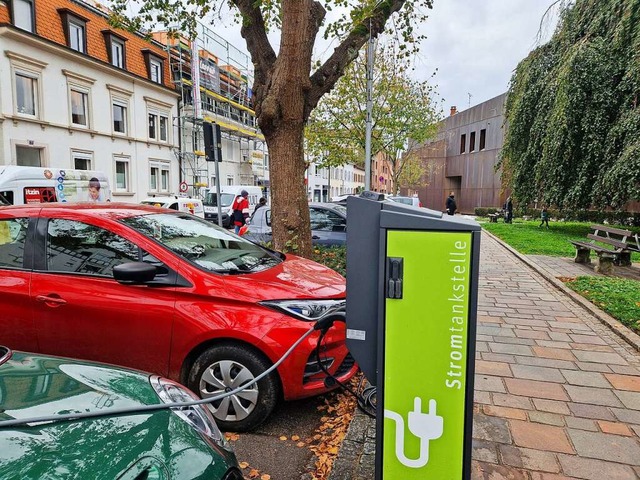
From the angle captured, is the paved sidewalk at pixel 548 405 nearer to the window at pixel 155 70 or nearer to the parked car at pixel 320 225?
the parked car at pixel 320 225

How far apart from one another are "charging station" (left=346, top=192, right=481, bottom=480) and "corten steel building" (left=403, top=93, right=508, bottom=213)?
92.7 feet

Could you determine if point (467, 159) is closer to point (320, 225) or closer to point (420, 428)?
point (320, 225)

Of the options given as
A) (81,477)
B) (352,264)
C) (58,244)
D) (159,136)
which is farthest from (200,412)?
(159,136)

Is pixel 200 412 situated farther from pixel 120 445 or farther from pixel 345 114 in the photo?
pixel 345 114

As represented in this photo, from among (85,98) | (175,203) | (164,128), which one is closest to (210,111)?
(164,128)

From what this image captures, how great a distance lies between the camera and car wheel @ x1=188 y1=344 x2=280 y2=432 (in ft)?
9.91

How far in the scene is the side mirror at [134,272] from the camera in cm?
295

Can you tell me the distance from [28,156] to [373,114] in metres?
15.7

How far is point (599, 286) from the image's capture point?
6930 mm

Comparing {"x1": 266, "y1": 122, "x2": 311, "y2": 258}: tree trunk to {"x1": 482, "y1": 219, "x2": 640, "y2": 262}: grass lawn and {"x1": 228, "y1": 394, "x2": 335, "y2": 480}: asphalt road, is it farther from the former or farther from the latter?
{"x1": 482, "y1": 219, "x2": 640, "y2": 262}: grass lawn

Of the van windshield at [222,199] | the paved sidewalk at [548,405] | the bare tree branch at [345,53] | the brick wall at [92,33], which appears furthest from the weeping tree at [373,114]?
the paved sidewalk at [548,405]

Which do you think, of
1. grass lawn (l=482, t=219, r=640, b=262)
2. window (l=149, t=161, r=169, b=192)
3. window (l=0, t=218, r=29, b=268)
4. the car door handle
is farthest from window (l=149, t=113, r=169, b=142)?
the car door handle

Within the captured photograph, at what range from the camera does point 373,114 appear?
66.7ft

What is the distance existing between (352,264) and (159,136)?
28.0 m
